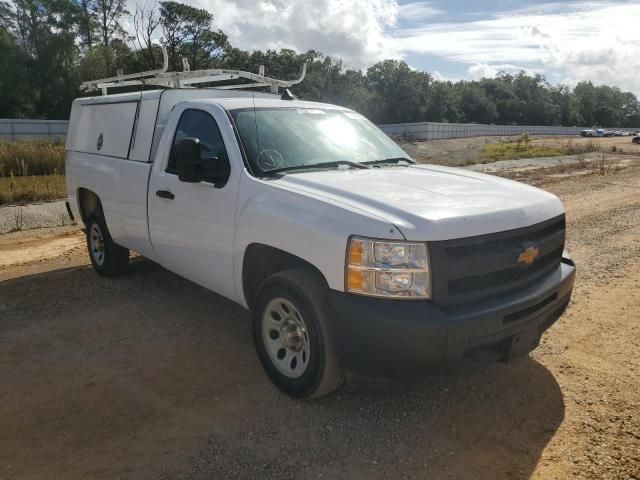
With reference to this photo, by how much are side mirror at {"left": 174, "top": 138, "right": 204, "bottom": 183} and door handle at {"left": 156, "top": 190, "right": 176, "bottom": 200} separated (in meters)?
0.48

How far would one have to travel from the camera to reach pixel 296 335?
11.4 feet

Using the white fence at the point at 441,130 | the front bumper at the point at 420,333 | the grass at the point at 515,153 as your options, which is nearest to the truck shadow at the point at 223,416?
the front bumper at the point at 420,333

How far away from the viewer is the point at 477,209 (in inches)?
123

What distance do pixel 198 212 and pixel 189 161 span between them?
1.49 ft

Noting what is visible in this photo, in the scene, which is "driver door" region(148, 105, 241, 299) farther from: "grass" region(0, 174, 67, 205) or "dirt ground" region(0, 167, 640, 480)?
"grass" region(0, 174, 67, 205)

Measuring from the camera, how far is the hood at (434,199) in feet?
9.66

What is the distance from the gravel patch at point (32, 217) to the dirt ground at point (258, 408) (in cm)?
479

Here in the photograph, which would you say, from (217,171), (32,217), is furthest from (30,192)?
(217,171)

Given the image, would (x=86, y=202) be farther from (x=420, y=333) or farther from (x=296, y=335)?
(x=420, y=333)

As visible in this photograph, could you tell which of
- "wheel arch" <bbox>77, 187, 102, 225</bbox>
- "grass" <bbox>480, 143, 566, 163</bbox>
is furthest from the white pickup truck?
"grass" <bbox>480, 143, 566, 163</bbox>

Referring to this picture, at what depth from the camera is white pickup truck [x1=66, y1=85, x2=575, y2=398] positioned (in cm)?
290

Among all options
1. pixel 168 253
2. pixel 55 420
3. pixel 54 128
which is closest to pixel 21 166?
pixel 168 253

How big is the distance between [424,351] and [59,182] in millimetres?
12830

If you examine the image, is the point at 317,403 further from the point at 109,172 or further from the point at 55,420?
the point at 109,172
